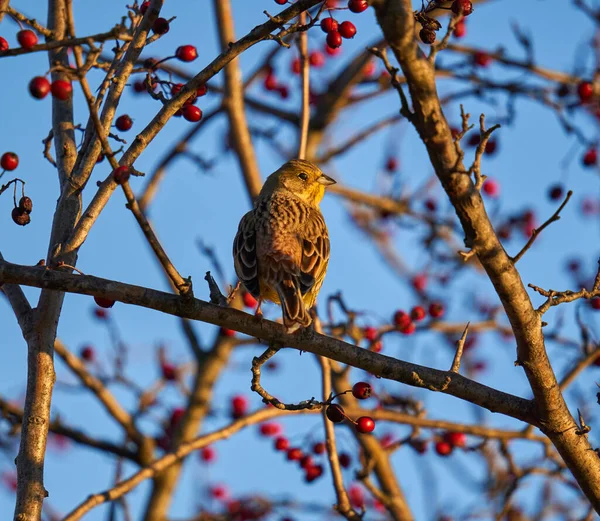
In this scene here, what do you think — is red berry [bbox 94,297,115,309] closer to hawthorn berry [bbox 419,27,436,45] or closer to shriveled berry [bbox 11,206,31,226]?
shriveled berry [bbox 11,206,31,226]

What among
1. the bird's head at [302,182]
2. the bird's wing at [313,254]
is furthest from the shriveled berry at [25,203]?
the bird's head at [302,182]

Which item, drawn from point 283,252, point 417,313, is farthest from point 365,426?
point 417,313

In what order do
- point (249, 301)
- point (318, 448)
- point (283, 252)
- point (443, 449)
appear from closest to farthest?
point (283, 252) < point (318, 448) < point (443, 449) < point (249, 301)

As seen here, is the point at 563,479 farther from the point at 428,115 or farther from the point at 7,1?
the point at 7,1

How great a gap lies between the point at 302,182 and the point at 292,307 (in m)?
2.50

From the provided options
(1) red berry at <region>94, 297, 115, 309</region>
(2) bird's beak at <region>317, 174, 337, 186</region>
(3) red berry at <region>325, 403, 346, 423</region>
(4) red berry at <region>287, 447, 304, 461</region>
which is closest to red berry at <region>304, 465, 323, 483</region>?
(4) red berry at <region>287, 447, 304, 461</region>

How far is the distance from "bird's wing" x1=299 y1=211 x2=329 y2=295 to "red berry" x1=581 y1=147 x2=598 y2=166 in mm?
3350

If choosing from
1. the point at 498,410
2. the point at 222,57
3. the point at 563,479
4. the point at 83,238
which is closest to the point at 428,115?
the point at 222,57

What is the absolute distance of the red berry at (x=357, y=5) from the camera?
4363 mm

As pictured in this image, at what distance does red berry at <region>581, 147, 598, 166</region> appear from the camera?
8.40 metres

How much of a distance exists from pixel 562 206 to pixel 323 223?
110 inches

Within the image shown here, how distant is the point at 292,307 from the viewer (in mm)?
4887

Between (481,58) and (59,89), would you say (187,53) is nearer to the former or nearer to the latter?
(59,89)

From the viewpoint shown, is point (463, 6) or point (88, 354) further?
point (88, 354)
